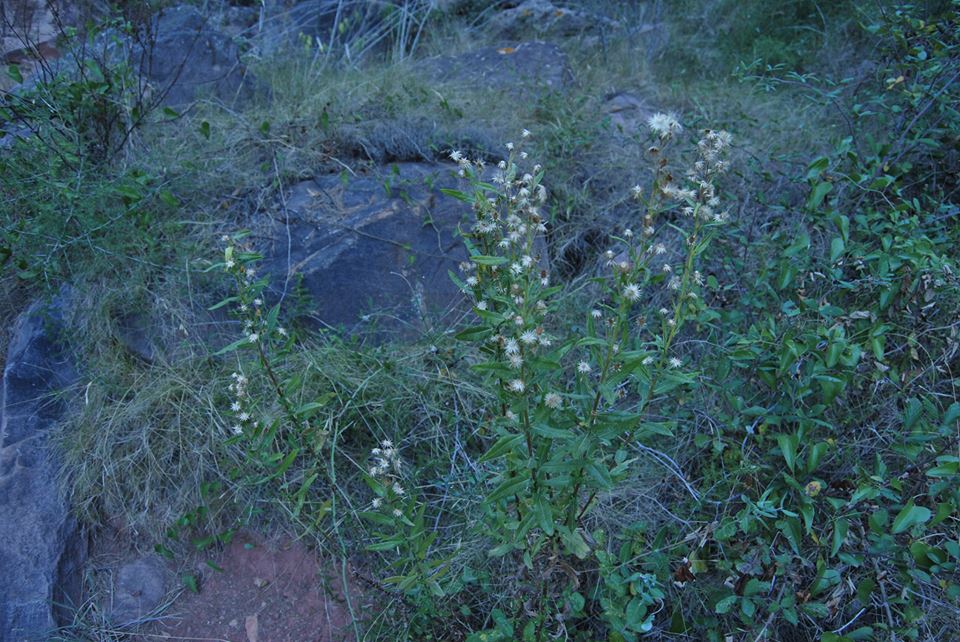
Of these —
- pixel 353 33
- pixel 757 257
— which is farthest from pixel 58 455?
pixel 353 33

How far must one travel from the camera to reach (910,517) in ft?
6.37

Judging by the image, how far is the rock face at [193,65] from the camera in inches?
→ 171

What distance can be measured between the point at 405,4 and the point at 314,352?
392 centimetres

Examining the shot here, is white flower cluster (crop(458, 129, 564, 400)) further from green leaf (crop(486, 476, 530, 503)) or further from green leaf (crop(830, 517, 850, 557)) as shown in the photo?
green leaf (crop(830, 517, 850, 557))

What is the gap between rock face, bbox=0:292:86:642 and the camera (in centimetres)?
251

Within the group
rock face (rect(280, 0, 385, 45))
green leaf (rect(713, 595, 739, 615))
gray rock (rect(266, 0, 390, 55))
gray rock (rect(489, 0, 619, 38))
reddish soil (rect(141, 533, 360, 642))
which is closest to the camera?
green leaf (rect(713, 595, 739, 615))

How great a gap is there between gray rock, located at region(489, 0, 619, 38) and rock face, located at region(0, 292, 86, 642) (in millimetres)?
4355

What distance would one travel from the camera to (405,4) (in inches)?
225

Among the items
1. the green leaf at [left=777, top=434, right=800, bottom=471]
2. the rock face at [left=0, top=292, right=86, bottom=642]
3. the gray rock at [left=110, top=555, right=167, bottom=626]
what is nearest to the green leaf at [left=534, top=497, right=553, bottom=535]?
the green leaf at [left=777, top=434, right=800, bottom=471]

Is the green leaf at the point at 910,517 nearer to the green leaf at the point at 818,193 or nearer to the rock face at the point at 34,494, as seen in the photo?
the green leaf at the point at 818,193

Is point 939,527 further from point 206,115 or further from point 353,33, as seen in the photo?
point 353,33

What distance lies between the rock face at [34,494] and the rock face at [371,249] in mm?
1025

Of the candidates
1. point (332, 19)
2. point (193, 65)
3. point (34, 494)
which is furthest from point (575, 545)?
point (332, 19)

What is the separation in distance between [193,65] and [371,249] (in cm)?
214
